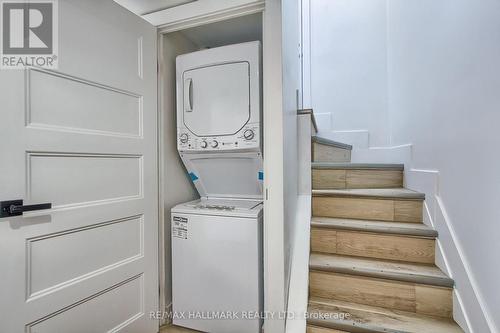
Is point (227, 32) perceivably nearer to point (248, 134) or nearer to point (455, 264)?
point (248, 134)

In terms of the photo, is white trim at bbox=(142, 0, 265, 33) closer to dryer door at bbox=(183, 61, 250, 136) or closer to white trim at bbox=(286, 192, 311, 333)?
dryer door at bbox=(183, 61, 250, 136)

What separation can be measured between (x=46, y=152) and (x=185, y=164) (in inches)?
33.9

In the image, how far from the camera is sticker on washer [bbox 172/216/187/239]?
159cm

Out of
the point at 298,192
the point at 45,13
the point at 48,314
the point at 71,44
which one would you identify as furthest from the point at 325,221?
the point at 45,13

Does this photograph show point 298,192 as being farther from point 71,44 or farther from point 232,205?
point 71,44

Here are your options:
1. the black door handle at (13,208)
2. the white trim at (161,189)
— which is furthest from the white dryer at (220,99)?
the black door handle at (13,208)

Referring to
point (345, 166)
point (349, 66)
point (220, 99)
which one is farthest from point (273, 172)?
point (349, 66)

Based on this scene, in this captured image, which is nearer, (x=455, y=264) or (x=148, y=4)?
(x=455, y=264)

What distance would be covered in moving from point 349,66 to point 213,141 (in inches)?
82.3

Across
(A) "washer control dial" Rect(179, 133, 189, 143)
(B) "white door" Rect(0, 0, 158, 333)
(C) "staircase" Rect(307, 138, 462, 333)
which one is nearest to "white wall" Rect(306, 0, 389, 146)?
(C) "staircase" Rect(307, 138, 462, 333)

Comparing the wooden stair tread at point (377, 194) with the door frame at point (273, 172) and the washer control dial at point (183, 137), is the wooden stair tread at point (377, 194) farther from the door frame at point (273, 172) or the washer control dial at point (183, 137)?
the washer control dial at point (183, 137)

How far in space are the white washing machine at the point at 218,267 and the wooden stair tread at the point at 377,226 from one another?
0.51 m

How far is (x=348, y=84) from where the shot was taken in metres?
2.78

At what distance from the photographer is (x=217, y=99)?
157cm
